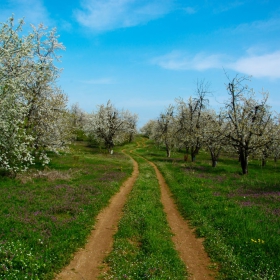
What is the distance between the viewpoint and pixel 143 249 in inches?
426

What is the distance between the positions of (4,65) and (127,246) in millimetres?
17673

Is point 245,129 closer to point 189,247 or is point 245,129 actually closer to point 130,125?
point 189,247

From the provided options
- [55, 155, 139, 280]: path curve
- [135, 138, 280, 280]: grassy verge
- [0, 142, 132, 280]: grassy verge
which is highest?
[135, 138, 280, 280]: grassy verge

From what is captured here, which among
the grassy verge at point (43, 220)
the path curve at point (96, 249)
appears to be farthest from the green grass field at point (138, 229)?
the path curve at point (96, 249)

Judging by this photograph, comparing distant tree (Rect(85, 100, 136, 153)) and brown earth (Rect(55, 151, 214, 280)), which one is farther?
distant tree (Rect(85, 100, 136, 153))

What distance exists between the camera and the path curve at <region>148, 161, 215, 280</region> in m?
9.53

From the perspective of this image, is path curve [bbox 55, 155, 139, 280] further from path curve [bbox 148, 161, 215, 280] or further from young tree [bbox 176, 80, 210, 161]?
young tree [bbox 176, 80, 210, 161]

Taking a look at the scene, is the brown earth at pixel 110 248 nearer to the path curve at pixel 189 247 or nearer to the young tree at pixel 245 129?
the path curve at pixel 189 247

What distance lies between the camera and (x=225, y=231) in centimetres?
1277

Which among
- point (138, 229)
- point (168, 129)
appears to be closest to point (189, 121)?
point (168, 129)

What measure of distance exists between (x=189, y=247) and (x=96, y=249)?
4.54 meters

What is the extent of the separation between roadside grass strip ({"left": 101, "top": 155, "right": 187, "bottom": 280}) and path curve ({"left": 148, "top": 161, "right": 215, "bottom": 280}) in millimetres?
376

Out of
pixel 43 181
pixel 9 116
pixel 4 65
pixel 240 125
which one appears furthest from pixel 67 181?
pixel 240 125

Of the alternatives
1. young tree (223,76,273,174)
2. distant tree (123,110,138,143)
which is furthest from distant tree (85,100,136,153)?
young tree (223,76,273,174)
